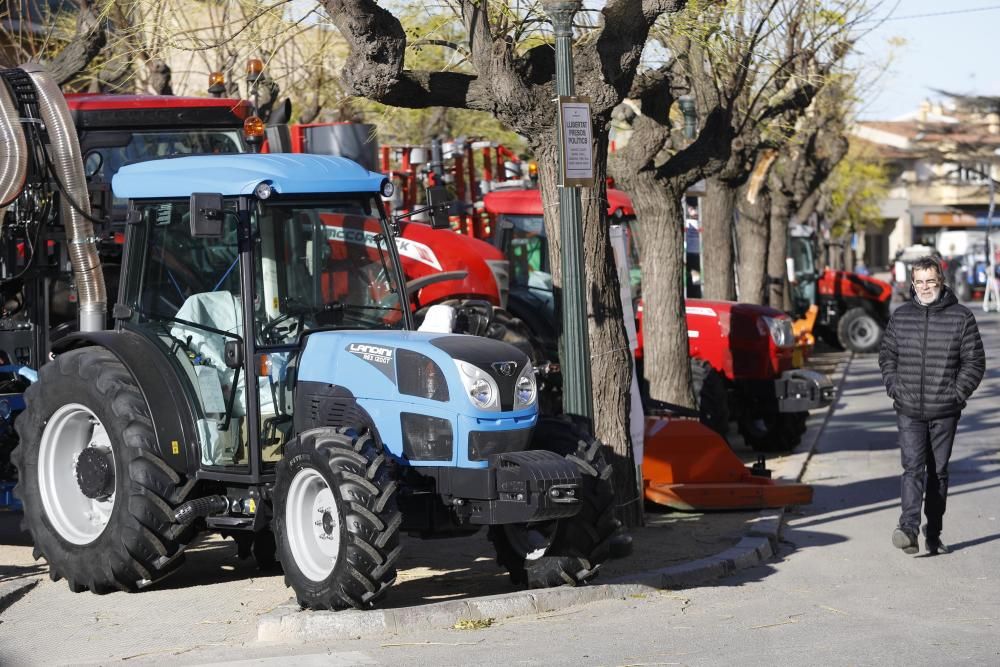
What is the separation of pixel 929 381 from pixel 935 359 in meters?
0.15

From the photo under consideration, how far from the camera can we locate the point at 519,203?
15.6m

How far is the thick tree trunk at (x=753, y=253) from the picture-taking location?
2617 cm

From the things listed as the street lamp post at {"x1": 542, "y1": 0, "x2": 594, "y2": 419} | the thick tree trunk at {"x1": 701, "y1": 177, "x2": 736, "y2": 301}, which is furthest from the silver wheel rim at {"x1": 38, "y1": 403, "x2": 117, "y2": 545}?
the thick tree trunk at {"x1": 701, "y1": 177, "x2": 736, "y2": 301}

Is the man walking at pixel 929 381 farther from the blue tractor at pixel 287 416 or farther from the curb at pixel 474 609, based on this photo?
the blue tractor at pixel 287 416

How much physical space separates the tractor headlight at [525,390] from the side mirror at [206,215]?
5.72ft

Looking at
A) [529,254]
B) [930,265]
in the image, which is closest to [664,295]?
[529,254]

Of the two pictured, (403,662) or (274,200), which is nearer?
(403,662)

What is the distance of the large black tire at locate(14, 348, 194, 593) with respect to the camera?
325 inches

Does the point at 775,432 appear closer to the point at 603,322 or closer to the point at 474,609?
the point at 603,322

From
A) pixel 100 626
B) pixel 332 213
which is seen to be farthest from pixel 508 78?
pixel 100 626

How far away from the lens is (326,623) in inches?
288

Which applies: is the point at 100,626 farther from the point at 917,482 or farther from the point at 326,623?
A: the point at 917,482

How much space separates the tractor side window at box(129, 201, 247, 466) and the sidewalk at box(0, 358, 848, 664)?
93 cm

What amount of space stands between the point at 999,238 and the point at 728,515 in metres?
56.4
